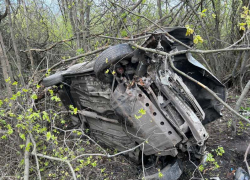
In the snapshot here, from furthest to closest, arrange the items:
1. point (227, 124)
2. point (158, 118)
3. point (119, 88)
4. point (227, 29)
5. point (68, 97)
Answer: point (227, 29)
point (227, 124)
point (68, 97)
point (119, 88)
point (158, 118)

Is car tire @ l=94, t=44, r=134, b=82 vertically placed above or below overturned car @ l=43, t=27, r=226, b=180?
above

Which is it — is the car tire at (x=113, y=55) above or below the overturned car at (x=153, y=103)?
above

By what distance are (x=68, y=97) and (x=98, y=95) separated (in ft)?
3.65

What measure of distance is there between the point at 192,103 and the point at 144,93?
0.73 metres

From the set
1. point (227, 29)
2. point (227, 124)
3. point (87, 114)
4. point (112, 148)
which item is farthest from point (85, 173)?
point (227, 29)

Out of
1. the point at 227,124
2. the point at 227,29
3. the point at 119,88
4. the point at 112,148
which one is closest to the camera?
the point at 119,88

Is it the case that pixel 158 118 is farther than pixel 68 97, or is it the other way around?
pixel 68 97

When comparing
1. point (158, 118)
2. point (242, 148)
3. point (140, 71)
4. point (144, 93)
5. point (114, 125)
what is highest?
point (140, 71)

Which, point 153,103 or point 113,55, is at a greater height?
point 113,55

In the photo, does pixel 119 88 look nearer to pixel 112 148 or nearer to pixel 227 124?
pixel 112 148

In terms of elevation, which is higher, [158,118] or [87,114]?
[158,118]

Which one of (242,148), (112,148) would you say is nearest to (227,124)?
(242,148)

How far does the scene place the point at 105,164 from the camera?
3.59 metres

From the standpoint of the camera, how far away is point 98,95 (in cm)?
344
